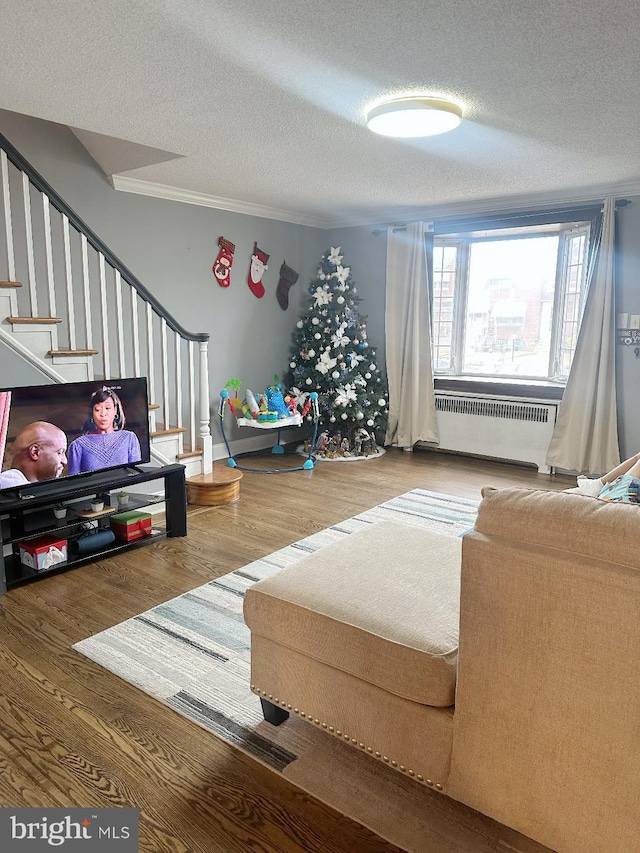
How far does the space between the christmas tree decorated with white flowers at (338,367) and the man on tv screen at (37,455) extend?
9.60 ft

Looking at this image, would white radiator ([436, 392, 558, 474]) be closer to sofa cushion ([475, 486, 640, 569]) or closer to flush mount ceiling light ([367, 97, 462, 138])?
flush mount ceiling light ([367, 97, 462, 138])

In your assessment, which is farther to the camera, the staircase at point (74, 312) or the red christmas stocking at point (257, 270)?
the red christmas stocking at point (257, 270)

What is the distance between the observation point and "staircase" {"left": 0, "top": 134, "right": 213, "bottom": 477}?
339 cm

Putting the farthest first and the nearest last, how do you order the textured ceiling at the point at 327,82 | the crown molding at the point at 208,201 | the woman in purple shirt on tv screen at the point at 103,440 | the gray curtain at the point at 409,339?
the gray curtain at the point at 409,339 < the crown molding at the point at 208,201 < the woman in purple shirt on tv screen at the point at 103,440 < the textured ceiling at the point at 327,82

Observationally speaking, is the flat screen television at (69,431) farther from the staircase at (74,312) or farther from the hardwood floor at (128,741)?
the hardwood floor at (128,741)

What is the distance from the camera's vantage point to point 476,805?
5.05ft

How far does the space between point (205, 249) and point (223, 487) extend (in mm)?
2267

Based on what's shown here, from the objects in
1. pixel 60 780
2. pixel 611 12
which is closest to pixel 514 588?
pixel 60 780

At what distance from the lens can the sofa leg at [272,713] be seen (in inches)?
81.1

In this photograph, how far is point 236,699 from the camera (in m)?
2.20

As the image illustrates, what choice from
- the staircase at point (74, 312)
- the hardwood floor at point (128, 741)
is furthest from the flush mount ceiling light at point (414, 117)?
the hardwood floor at point (128, 741)

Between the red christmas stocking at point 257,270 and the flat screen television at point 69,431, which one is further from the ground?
the red christmas stocking at point 257,270

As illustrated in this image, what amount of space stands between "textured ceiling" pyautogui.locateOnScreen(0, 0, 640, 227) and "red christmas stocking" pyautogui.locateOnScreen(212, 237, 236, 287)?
1.11 m

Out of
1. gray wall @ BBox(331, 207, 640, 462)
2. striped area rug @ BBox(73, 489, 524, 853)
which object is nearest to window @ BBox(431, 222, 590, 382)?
gray wall @ BBox(331, 207, 640, 462)
